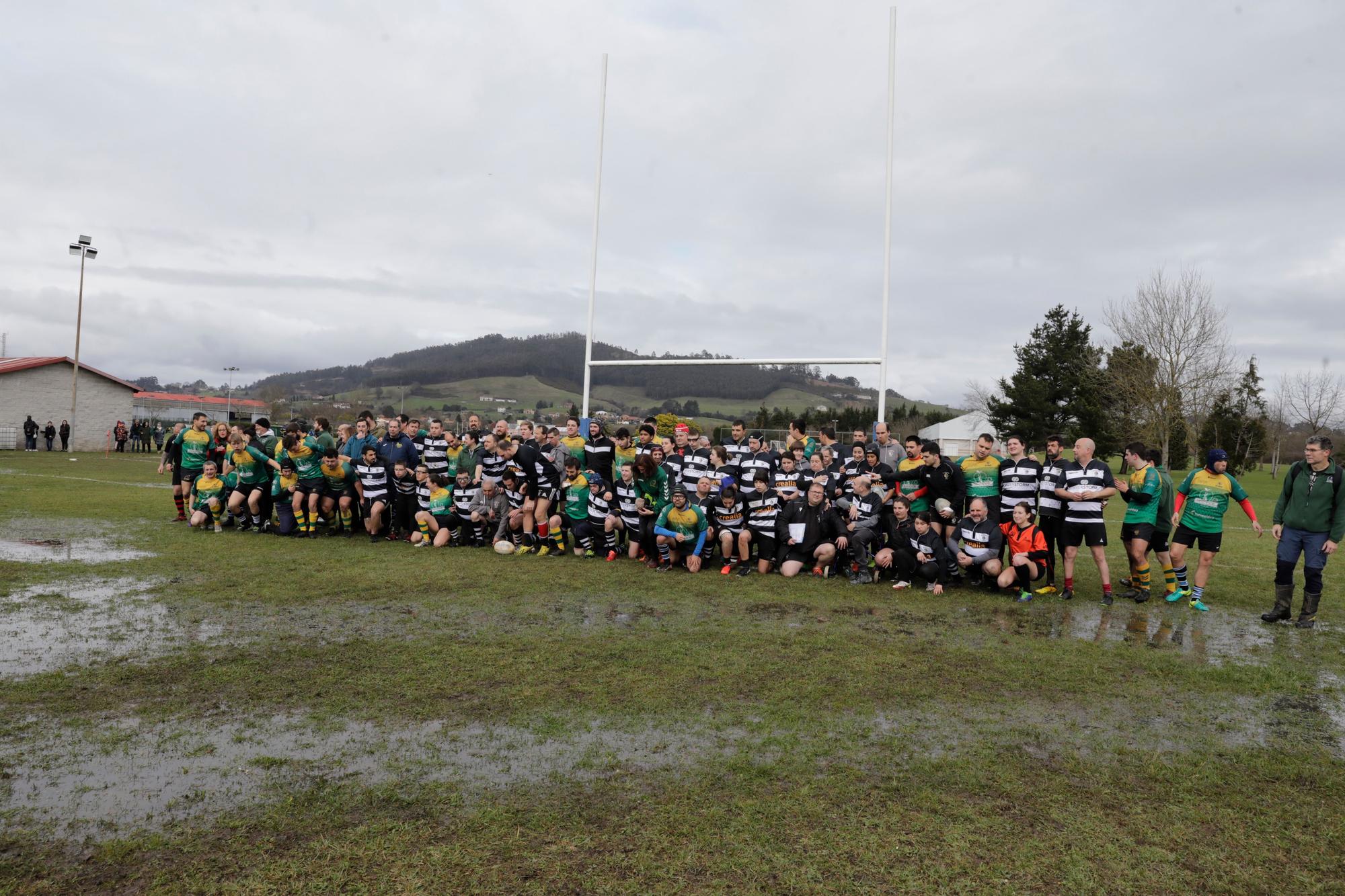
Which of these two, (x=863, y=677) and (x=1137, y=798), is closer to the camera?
(x=1137, y=798)

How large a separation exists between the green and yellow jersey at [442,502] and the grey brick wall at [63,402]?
31.2m

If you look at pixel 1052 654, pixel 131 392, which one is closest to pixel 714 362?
pixel 1052 654

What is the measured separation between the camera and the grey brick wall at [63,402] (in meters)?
33.6

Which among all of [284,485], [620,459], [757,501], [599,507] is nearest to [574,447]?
[620,459]

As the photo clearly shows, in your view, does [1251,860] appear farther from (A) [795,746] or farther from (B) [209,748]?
(B) [209,748]

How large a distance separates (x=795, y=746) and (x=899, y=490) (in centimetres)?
540

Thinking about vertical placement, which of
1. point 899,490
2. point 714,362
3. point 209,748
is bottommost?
point 209,748

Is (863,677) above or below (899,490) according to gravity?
below

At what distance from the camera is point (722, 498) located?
9.01 metres

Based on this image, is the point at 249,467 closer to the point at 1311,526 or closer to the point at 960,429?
the point at 1311,526

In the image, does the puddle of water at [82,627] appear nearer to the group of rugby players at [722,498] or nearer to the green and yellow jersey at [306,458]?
the green and yellow jersey at [306,458]

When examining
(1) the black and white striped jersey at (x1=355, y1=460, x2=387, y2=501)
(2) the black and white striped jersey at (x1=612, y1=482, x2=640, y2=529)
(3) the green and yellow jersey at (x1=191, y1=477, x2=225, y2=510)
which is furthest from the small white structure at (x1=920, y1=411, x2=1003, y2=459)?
(3) the green and yellow jersey at (x1=191, y1=477, x2=225, y2=510)

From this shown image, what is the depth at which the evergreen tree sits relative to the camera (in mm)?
39406

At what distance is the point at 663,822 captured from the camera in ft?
10.3
